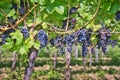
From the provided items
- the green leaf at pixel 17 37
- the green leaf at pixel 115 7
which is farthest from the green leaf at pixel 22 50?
the green leaf at pixel 115 7

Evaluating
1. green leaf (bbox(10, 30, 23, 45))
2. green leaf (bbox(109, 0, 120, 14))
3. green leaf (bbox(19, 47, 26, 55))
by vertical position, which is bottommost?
green leaf (bbox(19, 47, 26, 55))

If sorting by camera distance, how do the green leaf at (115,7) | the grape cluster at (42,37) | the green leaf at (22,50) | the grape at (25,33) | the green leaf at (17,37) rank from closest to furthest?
the green leaf at (115,7), the green leaf at (22,50), the green leaf at (17,37), the grape at (25,33), the grape cluster at (42,37)

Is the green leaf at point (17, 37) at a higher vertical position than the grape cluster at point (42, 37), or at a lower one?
Answer: higher

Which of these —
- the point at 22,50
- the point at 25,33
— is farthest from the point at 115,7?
the point at 25,33

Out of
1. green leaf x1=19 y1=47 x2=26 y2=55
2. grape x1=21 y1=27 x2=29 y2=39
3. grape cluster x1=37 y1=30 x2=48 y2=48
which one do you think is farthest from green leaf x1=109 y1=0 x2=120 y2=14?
grape cluster x1=37 y1=30 x2=48 y2=48

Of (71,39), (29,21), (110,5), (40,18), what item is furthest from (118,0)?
(71,39)

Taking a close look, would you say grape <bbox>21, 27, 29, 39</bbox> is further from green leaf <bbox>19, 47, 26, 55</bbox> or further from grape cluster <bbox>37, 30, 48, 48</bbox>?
green leaf <bbox>19, 47, 26, 55</bbox>

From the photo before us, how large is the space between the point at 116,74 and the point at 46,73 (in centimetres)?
429

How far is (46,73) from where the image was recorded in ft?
64.9

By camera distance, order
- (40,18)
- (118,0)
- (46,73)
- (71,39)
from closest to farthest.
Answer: (118,0)
(40,18)
(71,39)
(46,73)

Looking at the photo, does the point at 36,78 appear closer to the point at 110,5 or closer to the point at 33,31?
the point at 33,31

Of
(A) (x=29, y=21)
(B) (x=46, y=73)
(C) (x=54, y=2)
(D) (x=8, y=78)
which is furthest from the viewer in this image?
(B) (x=46, y=73)

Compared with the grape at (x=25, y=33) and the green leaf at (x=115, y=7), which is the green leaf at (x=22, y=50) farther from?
the green leaf at (x=115, y=7)

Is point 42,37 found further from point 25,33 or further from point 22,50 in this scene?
point 22,50
